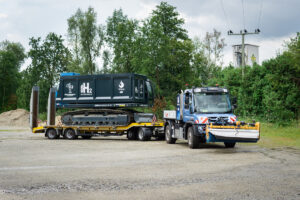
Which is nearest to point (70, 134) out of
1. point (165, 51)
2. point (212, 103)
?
point (212, 103)

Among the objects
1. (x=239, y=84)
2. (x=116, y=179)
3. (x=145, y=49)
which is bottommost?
(x=116, y=179)

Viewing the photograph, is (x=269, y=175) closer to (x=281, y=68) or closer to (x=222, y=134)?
(x=222, y=134)

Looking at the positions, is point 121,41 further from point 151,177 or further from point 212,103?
point 151,177

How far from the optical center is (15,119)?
48.7m

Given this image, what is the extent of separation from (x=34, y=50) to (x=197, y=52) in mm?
27793

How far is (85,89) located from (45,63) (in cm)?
4146

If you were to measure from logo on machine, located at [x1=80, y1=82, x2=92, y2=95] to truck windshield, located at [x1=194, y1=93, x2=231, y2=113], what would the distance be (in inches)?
338

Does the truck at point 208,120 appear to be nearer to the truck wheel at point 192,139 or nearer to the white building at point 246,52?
the truck wheel at point 192,139

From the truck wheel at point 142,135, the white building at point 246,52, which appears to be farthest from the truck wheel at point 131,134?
the white building at point 246,52

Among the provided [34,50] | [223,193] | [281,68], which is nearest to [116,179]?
[223,193]

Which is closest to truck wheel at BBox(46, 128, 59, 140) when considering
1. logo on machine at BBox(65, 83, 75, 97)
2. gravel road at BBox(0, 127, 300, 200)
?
logo on machine at BBox(65, 83, 75, 97)

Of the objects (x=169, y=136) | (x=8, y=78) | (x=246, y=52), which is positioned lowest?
(x=169, y=136)

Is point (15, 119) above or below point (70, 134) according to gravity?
above

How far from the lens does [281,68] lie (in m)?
23.2
